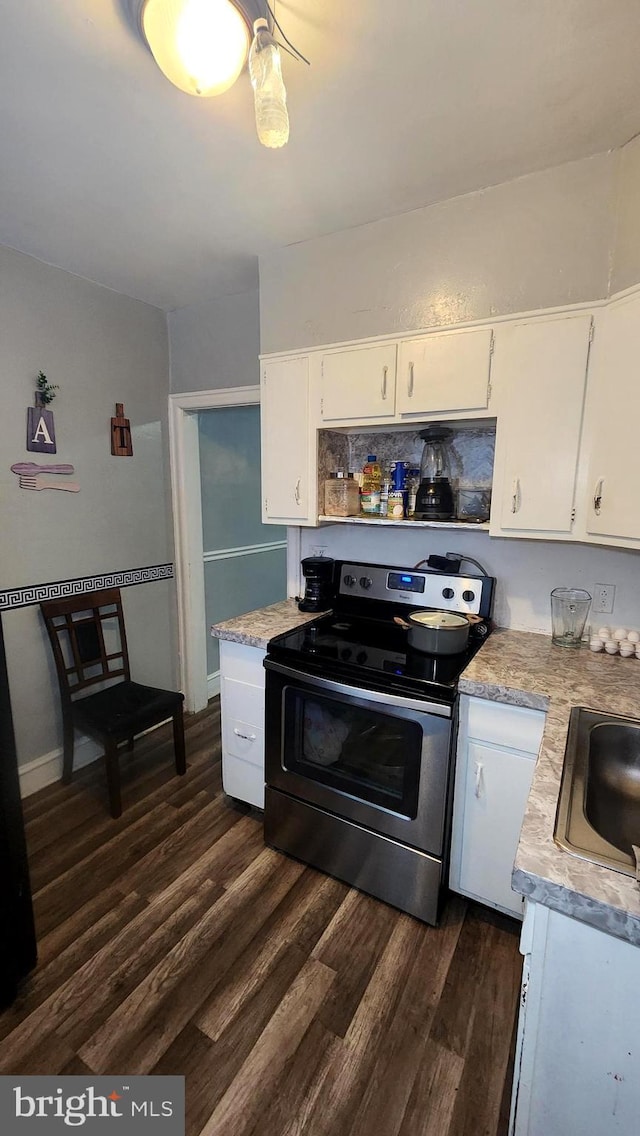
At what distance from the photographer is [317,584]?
7.38ft

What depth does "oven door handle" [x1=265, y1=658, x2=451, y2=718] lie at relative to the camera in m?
1.48

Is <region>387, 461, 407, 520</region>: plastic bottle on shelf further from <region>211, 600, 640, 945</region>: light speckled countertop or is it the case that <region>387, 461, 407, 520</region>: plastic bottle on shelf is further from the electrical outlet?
the electrical outlet

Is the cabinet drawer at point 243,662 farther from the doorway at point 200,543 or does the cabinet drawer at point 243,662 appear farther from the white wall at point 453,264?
the white wall at point 453,264

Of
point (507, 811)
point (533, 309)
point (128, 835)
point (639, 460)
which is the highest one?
→ point (533, 309)

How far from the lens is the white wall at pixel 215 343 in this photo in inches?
101

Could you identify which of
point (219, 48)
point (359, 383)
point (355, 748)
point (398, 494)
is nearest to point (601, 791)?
point (355, 748)

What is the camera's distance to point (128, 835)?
2088 millimetres

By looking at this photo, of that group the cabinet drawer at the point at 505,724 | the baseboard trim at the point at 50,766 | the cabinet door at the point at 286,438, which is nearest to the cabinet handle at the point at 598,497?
the cabinet drawer at the point at 505,724

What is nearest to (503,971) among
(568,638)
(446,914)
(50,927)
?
(446,914)

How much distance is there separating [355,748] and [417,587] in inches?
29.0

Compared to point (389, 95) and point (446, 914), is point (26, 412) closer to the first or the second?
point (389, 95)

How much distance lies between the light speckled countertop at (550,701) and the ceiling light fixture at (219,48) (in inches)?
57.0

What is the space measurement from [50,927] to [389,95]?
2748mm

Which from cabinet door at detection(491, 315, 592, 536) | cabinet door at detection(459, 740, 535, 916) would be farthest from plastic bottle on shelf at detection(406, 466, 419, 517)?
cabinet door at detection(459, 740, 535, 916)
